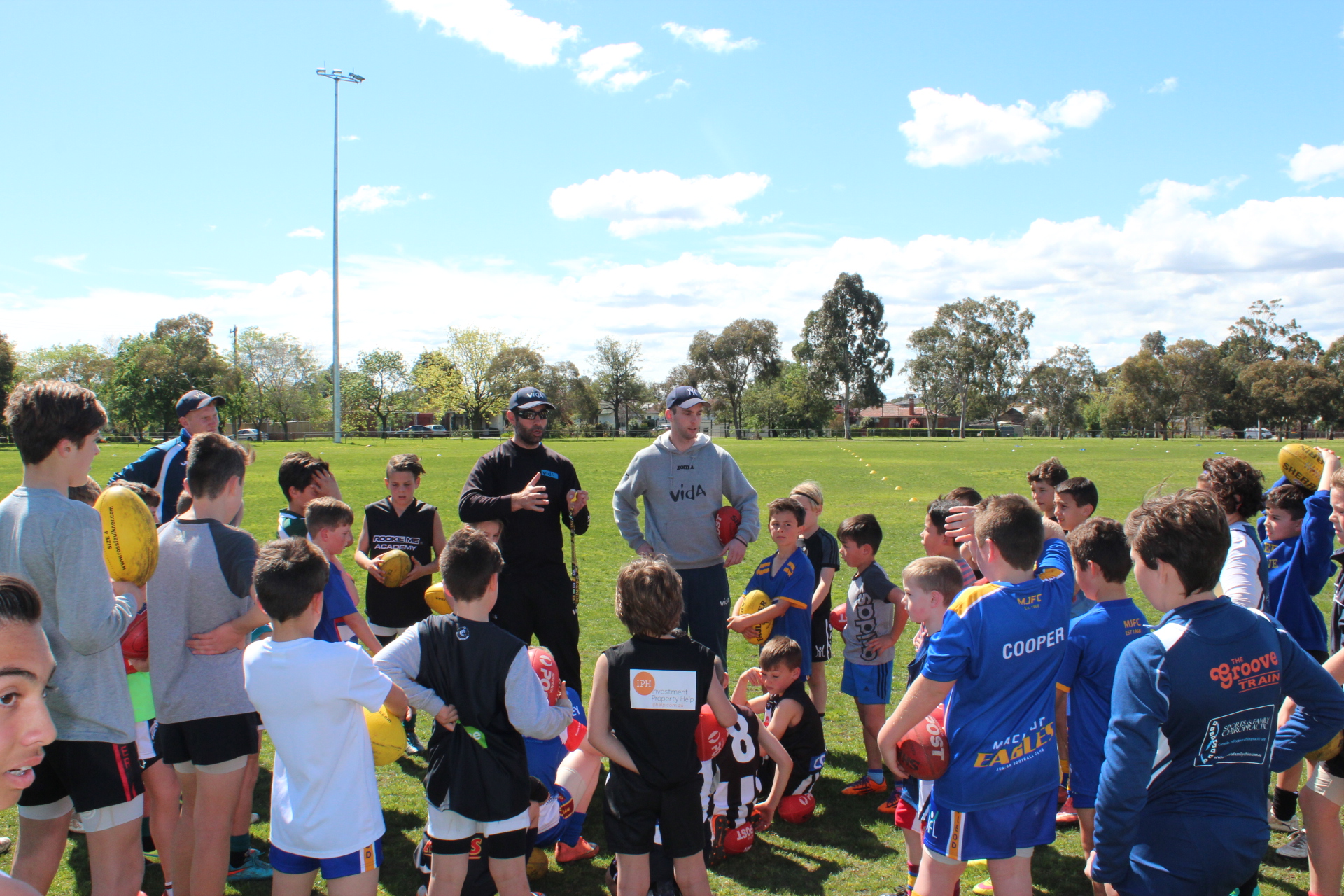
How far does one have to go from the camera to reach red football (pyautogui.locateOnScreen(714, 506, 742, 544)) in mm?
5504

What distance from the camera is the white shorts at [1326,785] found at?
324cm

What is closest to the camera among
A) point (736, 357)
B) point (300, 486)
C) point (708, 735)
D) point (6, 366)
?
point (708, 735)

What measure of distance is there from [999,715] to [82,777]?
3.44 metres

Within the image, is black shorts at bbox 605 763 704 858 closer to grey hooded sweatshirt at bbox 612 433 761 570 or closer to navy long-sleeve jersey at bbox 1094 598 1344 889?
navy long-sleeve jersey at bbox 1094 598 1344 889

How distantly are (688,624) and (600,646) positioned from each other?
8.23ft

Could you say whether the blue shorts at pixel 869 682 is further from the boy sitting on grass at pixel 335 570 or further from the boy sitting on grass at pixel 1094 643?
the boy sitting on grass at pixel 335 570

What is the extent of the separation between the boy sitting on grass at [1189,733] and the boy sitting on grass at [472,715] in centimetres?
197

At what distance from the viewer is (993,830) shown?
2828 mm

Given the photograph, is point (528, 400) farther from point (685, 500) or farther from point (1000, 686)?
point (1000, 686)

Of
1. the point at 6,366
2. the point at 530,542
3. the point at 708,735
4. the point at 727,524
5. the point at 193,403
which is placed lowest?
the point at 708,735

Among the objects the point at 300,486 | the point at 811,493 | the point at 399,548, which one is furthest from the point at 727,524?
the point at 300,486

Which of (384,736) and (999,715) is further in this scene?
(384,736)

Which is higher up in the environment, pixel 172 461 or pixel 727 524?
pixel 172 461

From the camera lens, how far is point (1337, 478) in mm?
3783
